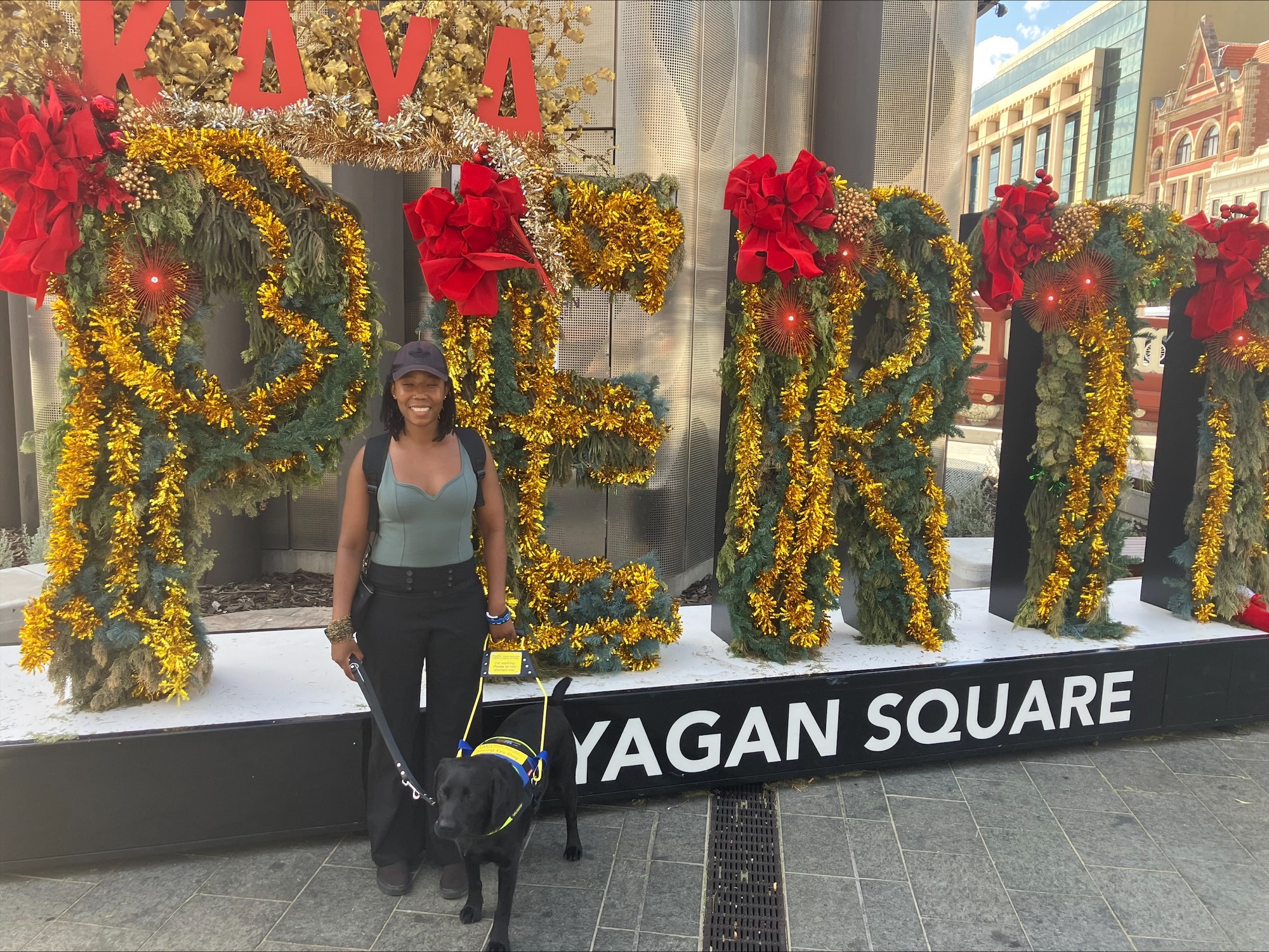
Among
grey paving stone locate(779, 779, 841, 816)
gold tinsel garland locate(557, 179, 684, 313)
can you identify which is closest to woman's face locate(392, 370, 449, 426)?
gold tinsel garland locate(557, 179, 684, 313)

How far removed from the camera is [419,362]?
2.86 m

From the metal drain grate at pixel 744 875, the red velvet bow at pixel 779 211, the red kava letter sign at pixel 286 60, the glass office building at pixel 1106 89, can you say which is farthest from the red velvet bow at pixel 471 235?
the glass office building at pixel 1106 89

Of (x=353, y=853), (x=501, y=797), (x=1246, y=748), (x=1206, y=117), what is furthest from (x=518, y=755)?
(x=1206, y=117)

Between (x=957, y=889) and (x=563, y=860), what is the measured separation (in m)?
1.50

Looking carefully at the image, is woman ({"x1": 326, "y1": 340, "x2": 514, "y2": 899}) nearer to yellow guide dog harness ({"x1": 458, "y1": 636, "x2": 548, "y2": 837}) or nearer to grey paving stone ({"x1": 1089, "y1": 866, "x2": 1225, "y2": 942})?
yellow guide dog harness ({"x1": 458, "y1": 636, "x2": 548, "y2": 837})

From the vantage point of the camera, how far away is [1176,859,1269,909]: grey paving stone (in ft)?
10.3

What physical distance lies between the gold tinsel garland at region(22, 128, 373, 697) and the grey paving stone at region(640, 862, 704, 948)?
202 centimetres

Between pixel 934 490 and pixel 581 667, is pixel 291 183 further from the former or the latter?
pixel 934 490

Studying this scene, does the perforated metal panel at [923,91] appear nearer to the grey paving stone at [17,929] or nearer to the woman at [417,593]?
the woman at [417,593]

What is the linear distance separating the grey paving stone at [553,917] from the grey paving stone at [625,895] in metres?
0.04

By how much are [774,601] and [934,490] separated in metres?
1.03

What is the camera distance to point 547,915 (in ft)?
9.91

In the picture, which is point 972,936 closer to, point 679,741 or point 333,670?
point 679,741

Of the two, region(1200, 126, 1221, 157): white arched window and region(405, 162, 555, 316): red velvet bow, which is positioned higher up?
region(1200, 126, 1221, 157): white arched window
